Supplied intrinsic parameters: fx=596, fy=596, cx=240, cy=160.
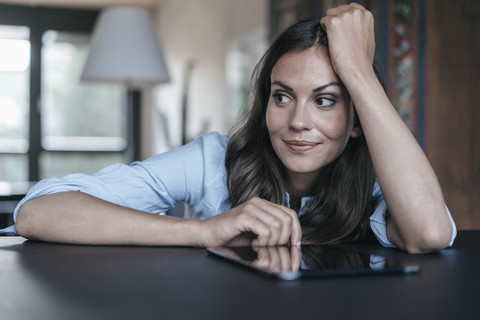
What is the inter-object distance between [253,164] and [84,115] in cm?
Result: 680

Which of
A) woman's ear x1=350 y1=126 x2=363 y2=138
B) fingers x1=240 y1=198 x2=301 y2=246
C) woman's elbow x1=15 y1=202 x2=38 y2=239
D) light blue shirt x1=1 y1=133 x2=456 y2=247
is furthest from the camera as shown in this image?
woman's ear x1=350 y1=126 x2=363 y2=138

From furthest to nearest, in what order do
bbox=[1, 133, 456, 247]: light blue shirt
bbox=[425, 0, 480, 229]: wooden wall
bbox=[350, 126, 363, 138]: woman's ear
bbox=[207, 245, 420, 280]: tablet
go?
bbox=[425, 0, 480, 229]: wooden wall, bbox=[350, 126, 363, 138]: woman's ear, bbox=[1, 133, 456, 247]: light blue shirt, bbox=[207, 245, 420, 280]: tablet

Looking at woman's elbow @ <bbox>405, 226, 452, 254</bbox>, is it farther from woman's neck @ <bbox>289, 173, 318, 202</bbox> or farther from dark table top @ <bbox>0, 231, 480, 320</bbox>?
woman's neck @ <bbox>289, 173, 318, 202</bbox>

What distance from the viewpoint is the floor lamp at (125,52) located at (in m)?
3.23

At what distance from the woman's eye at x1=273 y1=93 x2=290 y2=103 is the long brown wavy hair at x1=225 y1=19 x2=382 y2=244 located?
0.10m

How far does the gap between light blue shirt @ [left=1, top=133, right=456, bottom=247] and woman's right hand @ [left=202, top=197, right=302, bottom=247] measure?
0.85 feet

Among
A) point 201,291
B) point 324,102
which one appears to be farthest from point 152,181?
point 201,291

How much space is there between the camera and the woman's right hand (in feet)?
3.16

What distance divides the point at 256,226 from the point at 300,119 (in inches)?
12.5

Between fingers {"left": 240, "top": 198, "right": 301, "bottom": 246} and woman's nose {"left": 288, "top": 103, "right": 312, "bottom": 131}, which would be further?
woman's nose {"left": 288, "top": 103, "right": 312, "bottom": 131}

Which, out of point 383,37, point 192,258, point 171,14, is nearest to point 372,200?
point 192,258

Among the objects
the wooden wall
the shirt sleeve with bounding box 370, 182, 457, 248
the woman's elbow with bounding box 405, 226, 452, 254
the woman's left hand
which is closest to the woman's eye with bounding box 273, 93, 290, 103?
the woman's left hand

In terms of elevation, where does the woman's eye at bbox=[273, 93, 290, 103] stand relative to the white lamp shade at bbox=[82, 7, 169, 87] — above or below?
below

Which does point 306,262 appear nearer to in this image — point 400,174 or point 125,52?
point 400,174
